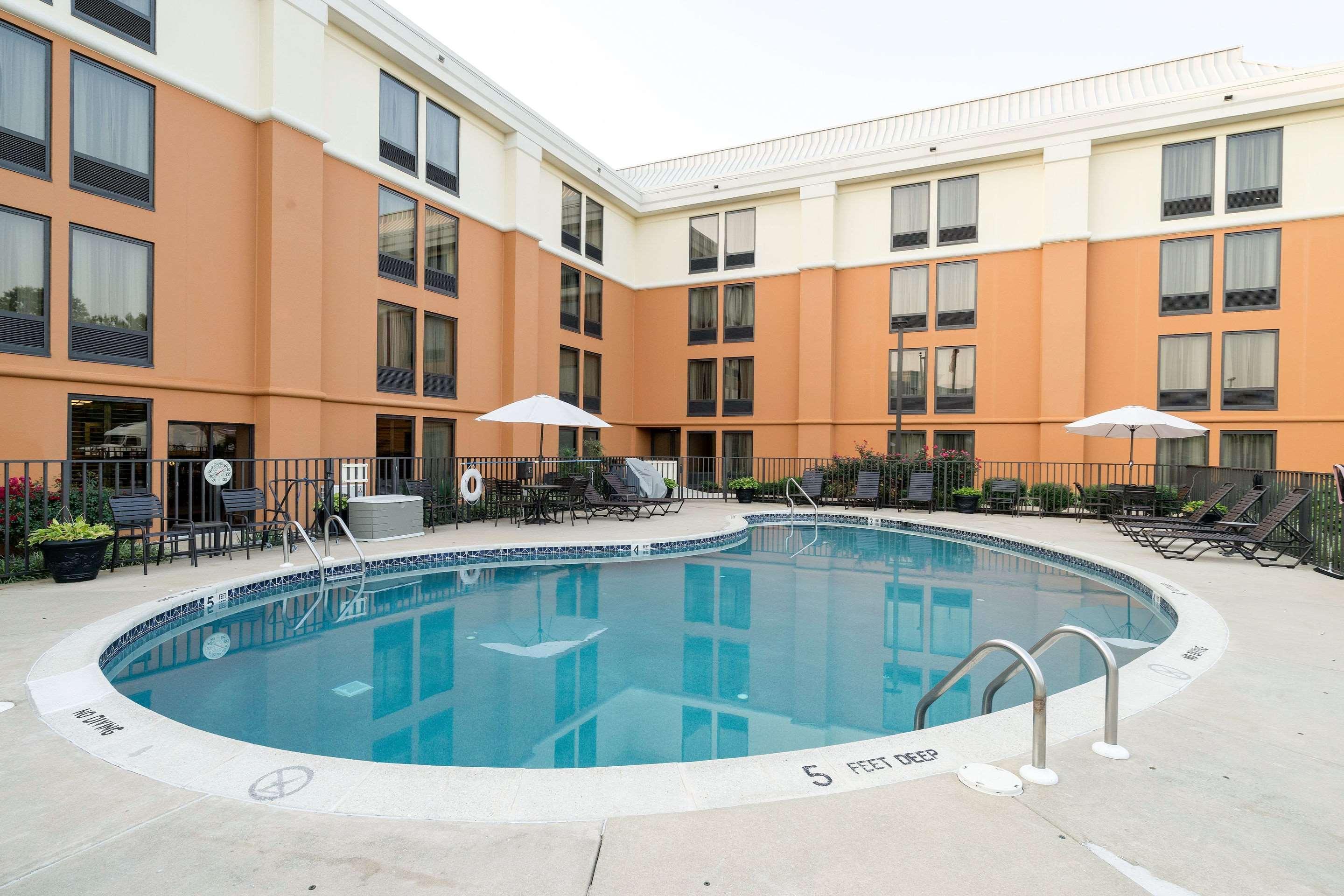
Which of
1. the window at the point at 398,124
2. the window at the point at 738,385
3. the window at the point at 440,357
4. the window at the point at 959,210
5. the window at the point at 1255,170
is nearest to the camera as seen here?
the window at the point at 398,124

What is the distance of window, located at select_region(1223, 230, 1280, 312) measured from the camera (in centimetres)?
1716

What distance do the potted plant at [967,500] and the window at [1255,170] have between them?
10.6 metres

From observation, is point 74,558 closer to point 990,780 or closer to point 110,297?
point 110,297

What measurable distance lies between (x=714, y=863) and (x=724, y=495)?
54.2 feet

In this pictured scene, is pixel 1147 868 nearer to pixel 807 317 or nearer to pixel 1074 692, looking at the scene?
pixel 1074 692

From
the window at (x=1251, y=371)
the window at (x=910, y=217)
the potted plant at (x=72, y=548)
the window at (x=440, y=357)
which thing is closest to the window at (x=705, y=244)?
the window at (x=910, y=217)

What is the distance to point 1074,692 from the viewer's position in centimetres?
377

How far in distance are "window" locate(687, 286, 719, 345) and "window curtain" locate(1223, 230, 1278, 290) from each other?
1414cm

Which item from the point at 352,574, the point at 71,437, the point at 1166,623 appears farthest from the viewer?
the point at 71,437

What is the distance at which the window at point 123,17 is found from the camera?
1012 centimetres

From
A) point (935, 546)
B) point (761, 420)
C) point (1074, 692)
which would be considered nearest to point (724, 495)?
point (761, 420)

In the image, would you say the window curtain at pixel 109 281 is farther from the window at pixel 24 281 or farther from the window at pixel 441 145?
the window at pixel 441 145

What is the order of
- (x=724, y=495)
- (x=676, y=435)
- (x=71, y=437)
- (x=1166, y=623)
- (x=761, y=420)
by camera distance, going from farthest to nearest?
(x=676, y=435) < (x=761, y=420) < (x=724, y=495) < (x=71, y=437) < (x=1166, y=623)

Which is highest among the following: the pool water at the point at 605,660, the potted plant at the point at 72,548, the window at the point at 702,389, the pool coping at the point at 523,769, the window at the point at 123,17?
the window at the point at 123,17
